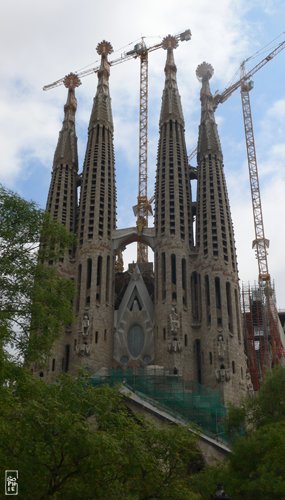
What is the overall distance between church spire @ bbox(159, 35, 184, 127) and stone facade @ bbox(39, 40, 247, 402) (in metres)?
0.18

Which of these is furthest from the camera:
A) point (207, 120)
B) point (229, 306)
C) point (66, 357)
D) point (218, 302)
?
point (207, 120)

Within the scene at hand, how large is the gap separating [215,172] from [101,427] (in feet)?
164

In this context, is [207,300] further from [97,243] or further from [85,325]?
[97,243]

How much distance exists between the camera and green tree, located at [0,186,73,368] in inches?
832

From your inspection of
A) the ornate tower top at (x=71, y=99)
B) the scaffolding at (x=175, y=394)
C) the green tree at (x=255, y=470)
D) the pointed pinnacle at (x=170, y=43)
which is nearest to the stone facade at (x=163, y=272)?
the scaffolding at (x=175, y=394)

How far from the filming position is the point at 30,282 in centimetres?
2173

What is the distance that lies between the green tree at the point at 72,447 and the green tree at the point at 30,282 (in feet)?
7.97

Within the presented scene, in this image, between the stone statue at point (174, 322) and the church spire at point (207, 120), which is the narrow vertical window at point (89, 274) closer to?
the stone statue at point (174, 322)

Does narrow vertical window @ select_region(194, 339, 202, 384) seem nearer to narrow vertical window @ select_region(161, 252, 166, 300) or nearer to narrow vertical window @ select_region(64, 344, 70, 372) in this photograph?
narrow vertical window @ select_region(161, 252, 166, 300)

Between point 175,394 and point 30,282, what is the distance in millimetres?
32537

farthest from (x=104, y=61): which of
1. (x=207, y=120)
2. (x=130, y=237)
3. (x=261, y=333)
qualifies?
(x=261, y=333)

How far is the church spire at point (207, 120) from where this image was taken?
68.6 meters

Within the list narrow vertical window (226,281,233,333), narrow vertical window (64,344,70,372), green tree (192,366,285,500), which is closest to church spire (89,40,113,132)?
narrow vertical window (226,281,233,333)

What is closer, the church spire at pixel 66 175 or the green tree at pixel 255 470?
the green tree at pixel 255 470
